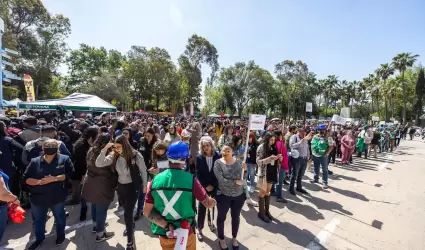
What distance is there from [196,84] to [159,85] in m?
8.01

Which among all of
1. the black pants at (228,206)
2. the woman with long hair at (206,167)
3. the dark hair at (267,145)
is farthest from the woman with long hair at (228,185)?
the dark hair at (267,145)

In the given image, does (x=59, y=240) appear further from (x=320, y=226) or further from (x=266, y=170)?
(x=320, y=226)

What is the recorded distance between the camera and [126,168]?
10.5ft

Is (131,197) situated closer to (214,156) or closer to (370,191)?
(214,156)

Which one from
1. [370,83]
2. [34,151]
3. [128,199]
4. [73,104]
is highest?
[370,83]

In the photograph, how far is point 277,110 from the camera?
60.9 meters

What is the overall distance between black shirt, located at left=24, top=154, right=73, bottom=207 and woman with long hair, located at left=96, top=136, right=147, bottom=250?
0.59m

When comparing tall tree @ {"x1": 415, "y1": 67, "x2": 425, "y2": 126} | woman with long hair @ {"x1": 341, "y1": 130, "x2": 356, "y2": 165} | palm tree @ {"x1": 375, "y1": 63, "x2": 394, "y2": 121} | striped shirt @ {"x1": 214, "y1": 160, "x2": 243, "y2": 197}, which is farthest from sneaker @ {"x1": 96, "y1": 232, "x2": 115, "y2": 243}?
tall tree @ {"x1": 415, "y1": 67, "x2": 425, "y2": 126}

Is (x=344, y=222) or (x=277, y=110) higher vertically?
(x=277, y=110)

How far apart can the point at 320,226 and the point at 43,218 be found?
4.78 meters

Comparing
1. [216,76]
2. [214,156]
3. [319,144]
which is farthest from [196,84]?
[214,156]

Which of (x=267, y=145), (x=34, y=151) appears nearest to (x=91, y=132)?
(x=34, y=151)

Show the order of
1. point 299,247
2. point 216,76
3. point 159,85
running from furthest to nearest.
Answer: point 216,76 < point 159,85 < point 299,247

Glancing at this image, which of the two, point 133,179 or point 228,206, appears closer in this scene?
point 133,179
